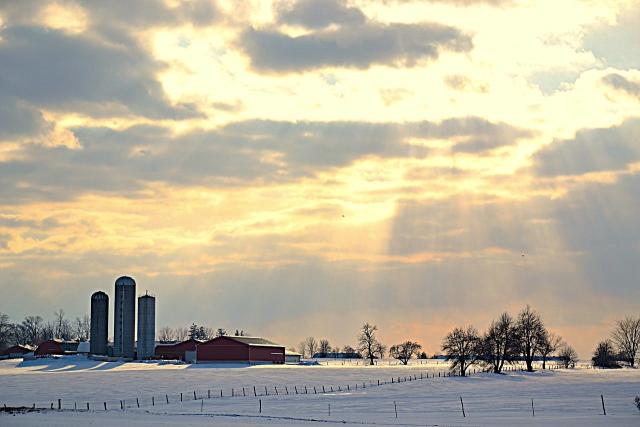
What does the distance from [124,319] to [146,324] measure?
14.2 ft

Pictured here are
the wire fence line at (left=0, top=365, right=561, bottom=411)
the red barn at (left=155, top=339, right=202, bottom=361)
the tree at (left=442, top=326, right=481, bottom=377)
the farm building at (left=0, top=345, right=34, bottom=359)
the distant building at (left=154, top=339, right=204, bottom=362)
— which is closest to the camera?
the wire fence line at (left=0, top=365, right=561, bottom=411)

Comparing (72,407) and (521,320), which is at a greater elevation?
(521,320)

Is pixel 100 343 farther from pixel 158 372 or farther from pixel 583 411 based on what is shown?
pixel 583 411

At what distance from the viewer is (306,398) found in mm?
67750

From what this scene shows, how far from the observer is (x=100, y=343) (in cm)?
13100

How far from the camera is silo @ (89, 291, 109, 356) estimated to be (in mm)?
131000

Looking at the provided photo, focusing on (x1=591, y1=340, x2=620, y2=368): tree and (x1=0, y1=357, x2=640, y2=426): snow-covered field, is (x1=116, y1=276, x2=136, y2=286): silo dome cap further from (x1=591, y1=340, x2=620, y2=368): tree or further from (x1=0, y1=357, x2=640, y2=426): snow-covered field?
(x1=591, y1=340, x2=620, y2=368): tree

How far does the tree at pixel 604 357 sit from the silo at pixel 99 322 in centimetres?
8439

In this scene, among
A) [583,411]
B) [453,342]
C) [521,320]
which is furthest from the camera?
[521,320]

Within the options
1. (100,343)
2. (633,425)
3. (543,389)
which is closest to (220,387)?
(543,389)

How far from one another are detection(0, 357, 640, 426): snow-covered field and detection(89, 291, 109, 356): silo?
32160 mm

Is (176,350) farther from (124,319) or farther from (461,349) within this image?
(461,349)

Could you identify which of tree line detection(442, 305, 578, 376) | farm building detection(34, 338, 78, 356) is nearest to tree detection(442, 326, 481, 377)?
tree line detection(442, 305, 578, 376)

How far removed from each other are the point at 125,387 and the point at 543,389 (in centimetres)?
3966
